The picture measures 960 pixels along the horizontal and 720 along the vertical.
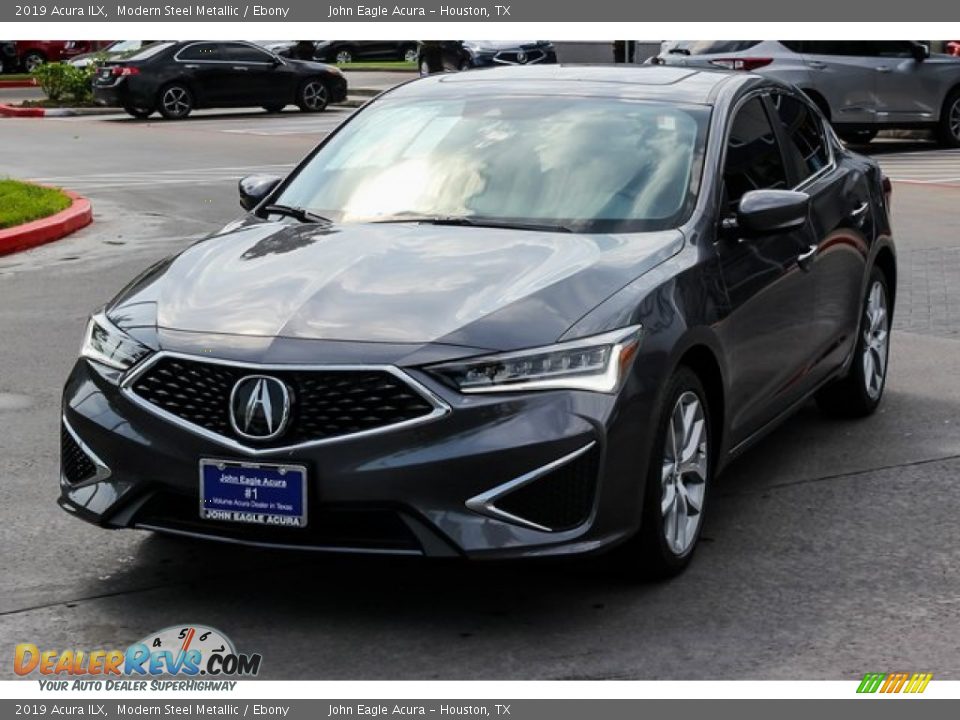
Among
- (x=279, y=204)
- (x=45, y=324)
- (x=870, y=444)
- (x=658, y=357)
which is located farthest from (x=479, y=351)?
(x=45, y=324)

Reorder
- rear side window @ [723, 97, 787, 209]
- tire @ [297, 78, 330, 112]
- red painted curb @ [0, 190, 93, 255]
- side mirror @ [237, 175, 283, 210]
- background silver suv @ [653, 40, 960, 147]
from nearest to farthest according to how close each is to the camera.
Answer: rear side window @ [723, 97, 787, 209] → side mirror @ [237, 175, 283, 210] → red painted curb @ [0, 190, 93, 255] → background silver suv @ [653, 40, 960, 147] → tire @ [297, 78, 330, 112]

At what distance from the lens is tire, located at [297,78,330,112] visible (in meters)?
33.4

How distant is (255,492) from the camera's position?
5.22 metres

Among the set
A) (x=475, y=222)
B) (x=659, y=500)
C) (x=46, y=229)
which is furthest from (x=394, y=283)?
(x=46, y=229)

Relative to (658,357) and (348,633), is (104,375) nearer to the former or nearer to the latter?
(348,633)

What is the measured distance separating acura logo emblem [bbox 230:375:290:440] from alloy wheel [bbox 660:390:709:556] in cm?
123

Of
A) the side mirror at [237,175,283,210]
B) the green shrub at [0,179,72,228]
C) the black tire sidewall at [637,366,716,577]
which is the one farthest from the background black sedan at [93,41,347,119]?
the black tire sidewall at [637,366,716,577]

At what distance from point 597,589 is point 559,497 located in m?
0.61

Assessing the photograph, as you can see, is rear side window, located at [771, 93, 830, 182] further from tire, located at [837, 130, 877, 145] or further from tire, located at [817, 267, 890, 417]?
tire, located at [837, 130, 877, 145]

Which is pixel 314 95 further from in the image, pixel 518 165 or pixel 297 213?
pixel 518 165

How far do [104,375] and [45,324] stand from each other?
5233mm

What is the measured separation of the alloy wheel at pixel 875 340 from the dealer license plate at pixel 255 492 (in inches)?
151

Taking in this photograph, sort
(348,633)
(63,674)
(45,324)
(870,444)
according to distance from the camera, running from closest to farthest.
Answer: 1. (63,674)
2. (348,633)
3. (870,444)
4. (45,324)

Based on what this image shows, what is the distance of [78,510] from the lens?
563 centimetres
